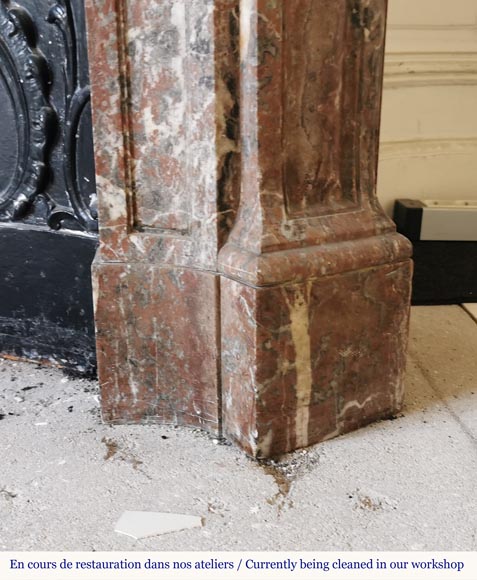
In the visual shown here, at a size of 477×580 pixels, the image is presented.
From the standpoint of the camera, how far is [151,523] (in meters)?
1.26

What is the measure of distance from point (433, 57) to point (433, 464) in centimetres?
170

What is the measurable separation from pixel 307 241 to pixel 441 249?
4.15ft

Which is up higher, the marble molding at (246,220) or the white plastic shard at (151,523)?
the marble molding at (246,220)

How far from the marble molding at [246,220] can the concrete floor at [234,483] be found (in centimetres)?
9

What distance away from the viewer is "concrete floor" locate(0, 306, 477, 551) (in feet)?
4.03

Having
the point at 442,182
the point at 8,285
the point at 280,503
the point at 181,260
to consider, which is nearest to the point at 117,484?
the point at 280,503

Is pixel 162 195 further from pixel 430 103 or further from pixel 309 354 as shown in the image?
pixel 430 103

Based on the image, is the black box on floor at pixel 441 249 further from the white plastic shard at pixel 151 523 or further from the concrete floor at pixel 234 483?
the white plastic shard at pixel 151 523

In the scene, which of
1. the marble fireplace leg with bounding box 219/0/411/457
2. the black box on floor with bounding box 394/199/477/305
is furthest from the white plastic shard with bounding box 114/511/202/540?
the black box on floor with bounding box 394/199/477/305

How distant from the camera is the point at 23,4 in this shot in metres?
1.68

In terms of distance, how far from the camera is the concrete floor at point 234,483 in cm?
123

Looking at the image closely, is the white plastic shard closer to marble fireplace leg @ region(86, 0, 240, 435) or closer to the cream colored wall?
marble fireplace leg @ region(86, 0, 240, 435)

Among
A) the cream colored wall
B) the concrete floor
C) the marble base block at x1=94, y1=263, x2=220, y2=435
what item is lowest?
the concrete floor

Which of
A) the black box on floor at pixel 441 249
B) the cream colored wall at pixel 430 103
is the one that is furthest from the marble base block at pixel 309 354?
the cream colored wall at pixel 430 103
